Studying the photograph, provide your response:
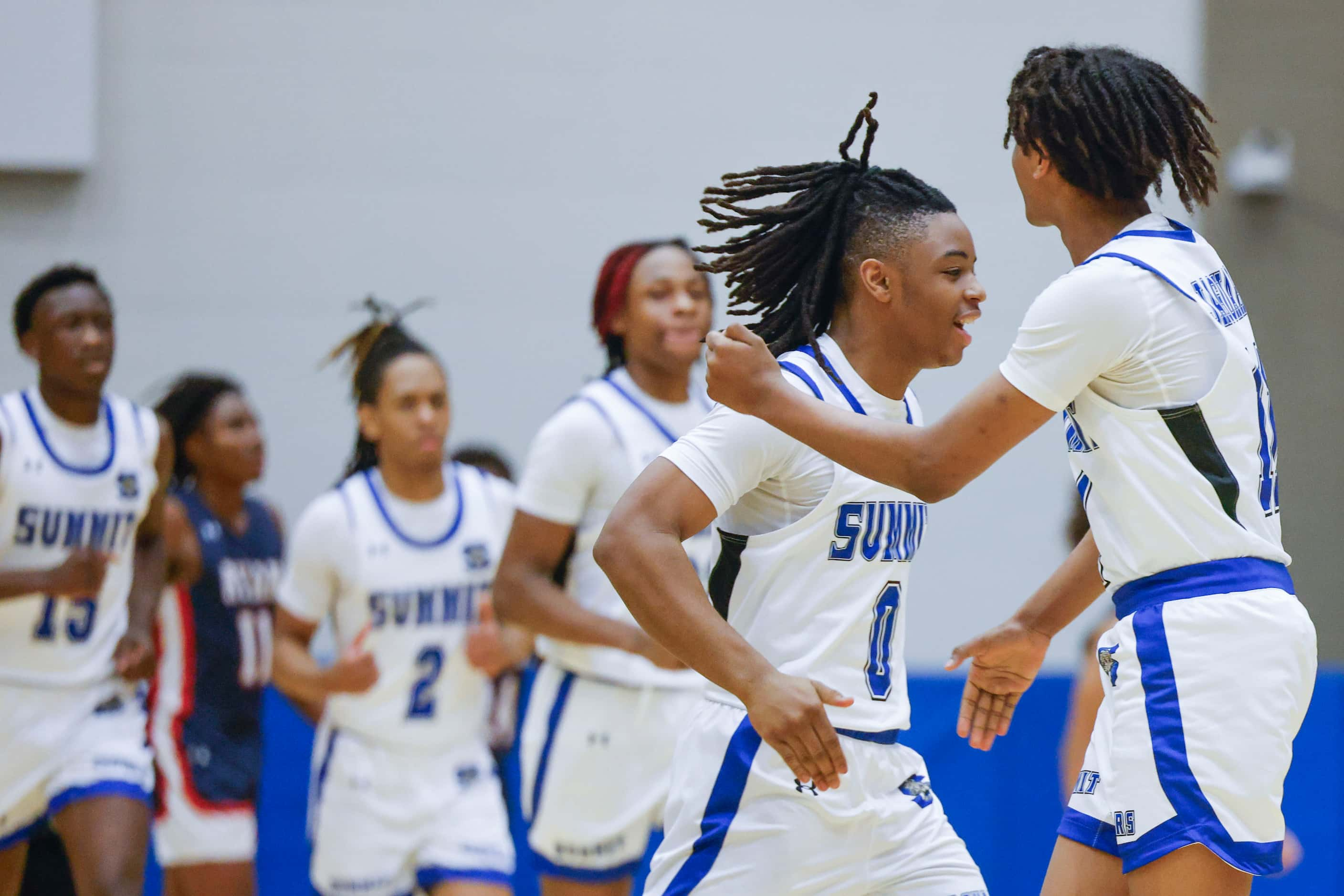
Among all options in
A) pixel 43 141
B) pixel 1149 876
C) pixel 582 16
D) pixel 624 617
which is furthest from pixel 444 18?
pixel 1149 876

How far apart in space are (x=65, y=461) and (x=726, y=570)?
3.04 m

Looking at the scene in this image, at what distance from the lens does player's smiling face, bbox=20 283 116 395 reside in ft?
17.5

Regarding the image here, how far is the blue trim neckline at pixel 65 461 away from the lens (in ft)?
17.4

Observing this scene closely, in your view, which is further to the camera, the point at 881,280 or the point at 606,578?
the point at 606,578

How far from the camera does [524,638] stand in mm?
5723

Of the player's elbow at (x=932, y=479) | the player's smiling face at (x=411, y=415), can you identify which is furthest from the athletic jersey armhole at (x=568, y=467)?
the player's elbow at (x=932, y=479)

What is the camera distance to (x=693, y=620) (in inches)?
112

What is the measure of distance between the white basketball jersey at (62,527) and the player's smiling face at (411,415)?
814mm

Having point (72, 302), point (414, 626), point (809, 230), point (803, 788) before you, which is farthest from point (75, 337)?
point (803, 788)

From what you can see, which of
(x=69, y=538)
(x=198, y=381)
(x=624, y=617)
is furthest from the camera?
(x=198, y=381)

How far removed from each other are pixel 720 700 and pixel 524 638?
8.74 ft

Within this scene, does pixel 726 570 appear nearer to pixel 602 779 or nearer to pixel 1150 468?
pixel 1150 468

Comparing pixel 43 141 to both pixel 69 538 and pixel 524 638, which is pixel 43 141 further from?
pixel 524 638

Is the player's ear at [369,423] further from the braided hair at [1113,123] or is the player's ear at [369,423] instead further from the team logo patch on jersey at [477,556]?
the braided hair at [1113,123]
